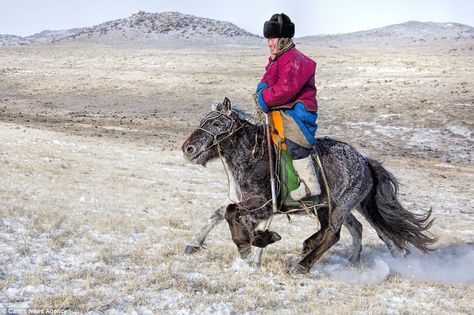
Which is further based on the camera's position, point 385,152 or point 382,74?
point 382,74

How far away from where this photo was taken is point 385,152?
21125mm

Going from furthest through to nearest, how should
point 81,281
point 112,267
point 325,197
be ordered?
point 325,197 → point 112,267 → point 81,281

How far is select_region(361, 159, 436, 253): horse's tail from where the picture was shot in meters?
7.32

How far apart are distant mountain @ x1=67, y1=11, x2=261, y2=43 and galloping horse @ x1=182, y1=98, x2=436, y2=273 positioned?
88124 millimetres

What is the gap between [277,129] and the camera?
6.43 metres

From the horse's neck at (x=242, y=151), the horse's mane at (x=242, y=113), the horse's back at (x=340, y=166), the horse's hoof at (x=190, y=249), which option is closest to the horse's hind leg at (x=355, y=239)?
the horse's back at (x=340, y=166)

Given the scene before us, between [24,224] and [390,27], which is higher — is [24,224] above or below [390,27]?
below

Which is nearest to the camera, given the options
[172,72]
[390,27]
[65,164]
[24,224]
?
[24,224]

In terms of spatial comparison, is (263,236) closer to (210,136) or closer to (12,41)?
(210,136)

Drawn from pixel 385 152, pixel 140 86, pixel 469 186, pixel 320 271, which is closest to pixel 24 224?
pixel 320 271

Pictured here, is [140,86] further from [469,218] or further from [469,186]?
[469,218]

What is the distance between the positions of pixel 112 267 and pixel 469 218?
8.95 m

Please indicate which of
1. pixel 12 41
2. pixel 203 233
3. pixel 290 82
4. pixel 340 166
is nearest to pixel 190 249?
pixel 203 233

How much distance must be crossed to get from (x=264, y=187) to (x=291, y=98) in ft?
4.11
